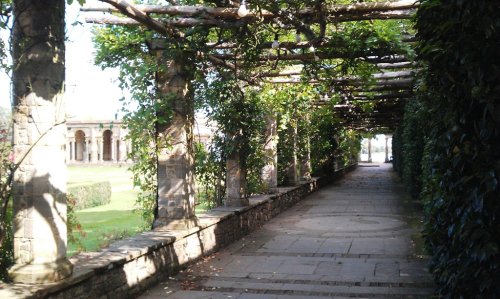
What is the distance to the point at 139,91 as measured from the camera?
6.33 metres

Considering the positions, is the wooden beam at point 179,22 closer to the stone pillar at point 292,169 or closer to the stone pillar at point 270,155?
the stone pillar at point 270,155

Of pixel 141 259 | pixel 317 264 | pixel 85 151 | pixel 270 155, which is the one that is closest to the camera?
pixel 141 259

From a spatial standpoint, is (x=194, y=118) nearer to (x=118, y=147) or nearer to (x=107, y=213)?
(x=107, y=213)

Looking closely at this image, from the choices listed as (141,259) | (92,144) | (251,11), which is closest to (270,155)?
(251,11)

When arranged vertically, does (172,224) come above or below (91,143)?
below

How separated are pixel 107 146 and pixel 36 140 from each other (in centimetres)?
5332

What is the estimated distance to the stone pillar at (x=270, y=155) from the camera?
37.0 ft

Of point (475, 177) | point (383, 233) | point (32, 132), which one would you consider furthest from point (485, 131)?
point (383, 233)

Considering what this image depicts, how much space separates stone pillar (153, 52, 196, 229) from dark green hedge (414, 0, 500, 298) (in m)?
3.67

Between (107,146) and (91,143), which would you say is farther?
(107,146)

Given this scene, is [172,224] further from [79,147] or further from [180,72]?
[79,147]

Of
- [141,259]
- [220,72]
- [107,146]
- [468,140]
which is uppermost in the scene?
[220,72]

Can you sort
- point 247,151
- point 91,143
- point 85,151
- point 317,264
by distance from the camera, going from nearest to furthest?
point 317,264 → point 247,151 → point 91,143 → point 85,151

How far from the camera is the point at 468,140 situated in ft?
9.11
